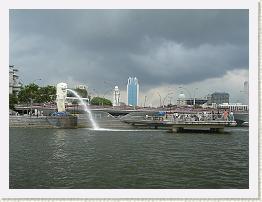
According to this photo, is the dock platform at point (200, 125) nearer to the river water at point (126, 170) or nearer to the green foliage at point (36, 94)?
the river water at point (126, 170)

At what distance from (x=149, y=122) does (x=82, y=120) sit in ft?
23.3

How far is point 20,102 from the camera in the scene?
164 feet

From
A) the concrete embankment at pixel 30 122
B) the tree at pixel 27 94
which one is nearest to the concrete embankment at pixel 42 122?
the concrete embankment at pixel 30 122

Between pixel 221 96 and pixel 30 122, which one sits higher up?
pixel 221 96

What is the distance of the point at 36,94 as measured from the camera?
50.7 m

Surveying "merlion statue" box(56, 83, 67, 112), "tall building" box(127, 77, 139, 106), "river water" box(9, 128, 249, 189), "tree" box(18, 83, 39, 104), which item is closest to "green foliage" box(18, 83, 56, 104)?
"tree" box(18, 83, 39, 104)

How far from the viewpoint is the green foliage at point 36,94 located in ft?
163

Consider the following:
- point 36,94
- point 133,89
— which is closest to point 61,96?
point 36,94

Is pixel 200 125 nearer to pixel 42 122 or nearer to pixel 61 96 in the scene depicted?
pixel 61 96

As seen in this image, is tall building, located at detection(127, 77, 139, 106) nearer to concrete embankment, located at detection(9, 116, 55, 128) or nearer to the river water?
the river water

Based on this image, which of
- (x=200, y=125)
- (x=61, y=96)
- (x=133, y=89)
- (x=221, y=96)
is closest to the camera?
(x=133, y=89)

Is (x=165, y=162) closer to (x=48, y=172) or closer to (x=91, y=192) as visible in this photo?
(x=48, y=172)
